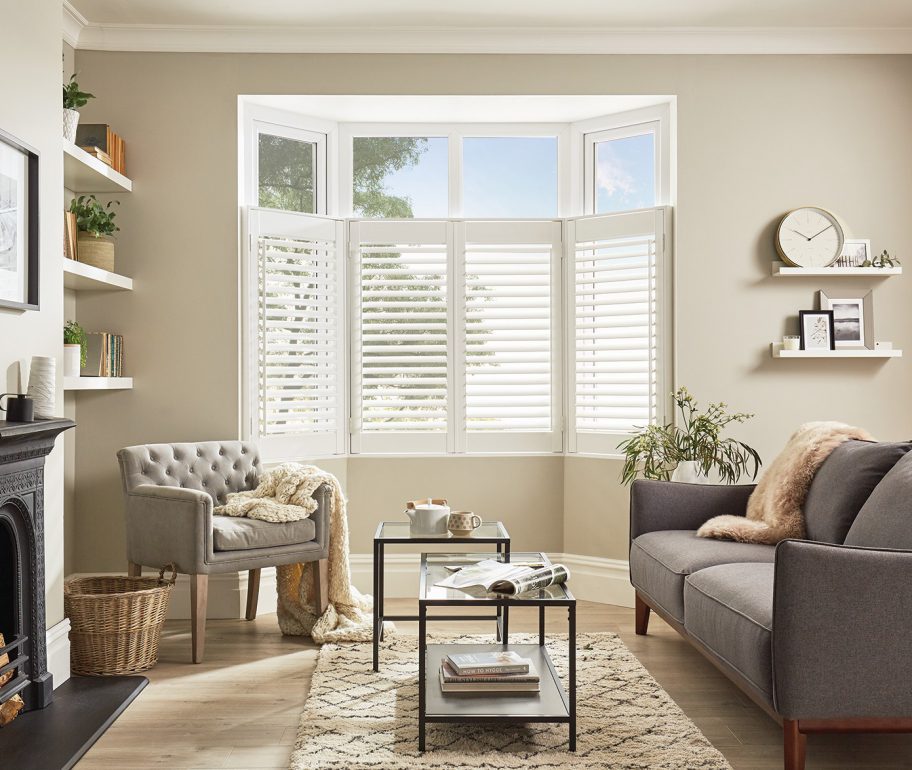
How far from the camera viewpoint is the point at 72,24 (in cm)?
414

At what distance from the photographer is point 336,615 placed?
387 cm

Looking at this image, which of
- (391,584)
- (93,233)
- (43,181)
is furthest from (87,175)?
(391,584)

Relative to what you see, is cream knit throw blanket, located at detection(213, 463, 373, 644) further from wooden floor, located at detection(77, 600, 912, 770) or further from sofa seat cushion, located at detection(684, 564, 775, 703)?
sofa seat cushion, located at detection(684, 564, 775, 703)

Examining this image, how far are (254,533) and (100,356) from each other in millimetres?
1211

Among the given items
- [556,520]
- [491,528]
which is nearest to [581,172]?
[556,520]

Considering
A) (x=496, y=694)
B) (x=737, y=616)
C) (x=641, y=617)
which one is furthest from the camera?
(x=641, y=617)

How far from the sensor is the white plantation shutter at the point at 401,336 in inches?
185

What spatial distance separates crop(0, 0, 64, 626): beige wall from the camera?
289cm

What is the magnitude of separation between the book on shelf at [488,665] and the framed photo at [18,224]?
6.19 feet

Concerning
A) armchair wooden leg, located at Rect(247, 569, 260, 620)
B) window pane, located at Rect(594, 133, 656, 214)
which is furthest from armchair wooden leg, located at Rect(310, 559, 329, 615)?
window pane, located at Rect(594, 133, 656, 214)

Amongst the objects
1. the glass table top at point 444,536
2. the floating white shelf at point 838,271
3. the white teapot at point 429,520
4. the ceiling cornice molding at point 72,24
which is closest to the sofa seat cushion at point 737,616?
the glass table top at point 444,536

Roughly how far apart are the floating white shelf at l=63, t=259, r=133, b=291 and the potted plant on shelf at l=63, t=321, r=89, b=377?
0.22 metres

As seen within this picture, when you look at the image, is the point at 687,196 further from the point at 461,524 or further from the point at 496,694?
the point at 496,694

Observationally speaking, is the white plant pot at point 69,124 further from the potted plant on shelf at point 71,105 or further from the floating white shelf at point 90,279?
the floating white shelf at point 90,279
